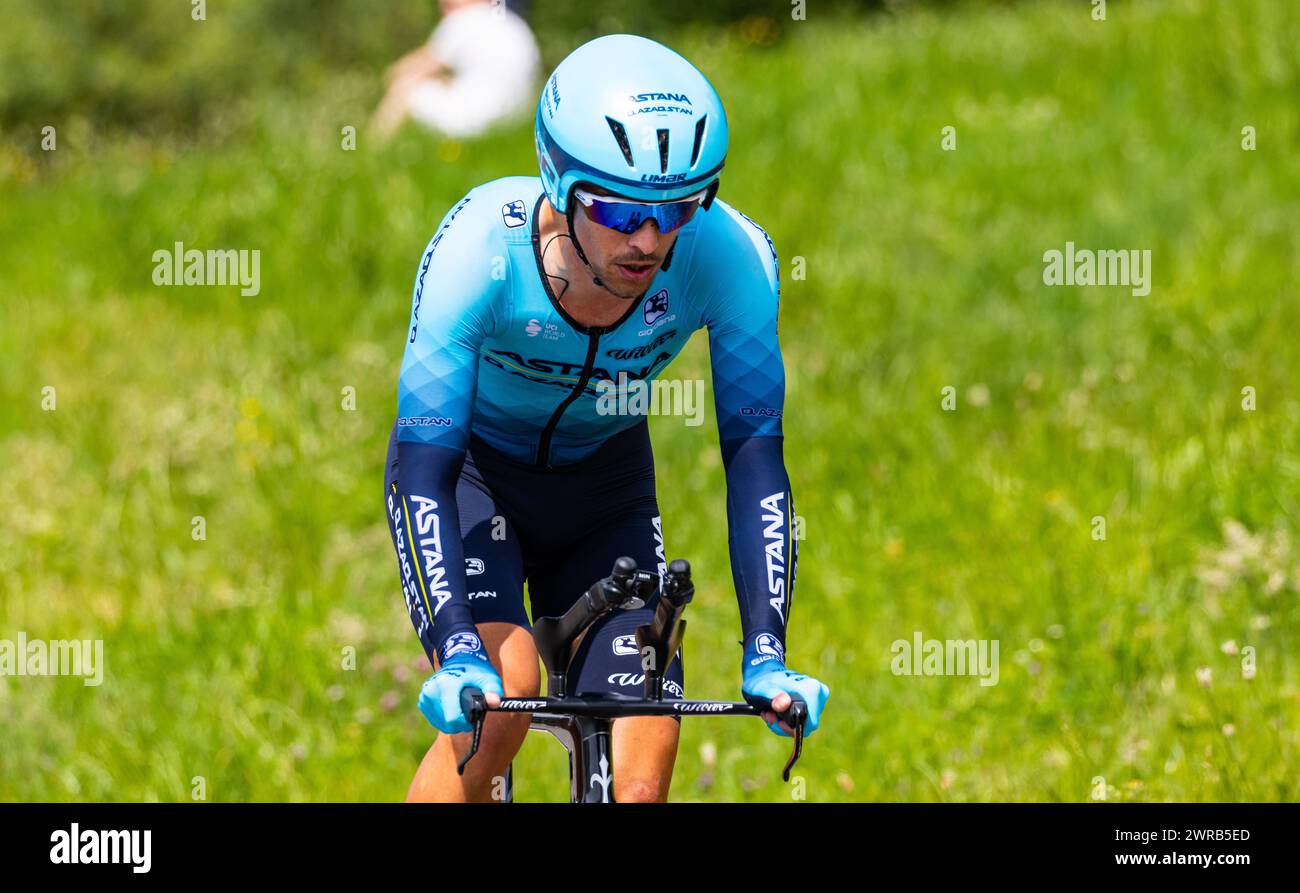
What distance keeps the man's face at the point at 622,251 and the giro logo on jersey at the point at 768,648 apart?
3.08 ft

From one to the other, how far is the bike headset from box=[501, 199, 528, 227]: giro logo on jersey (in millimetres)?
336

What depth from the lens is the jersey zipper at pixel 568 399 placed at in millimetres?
4301

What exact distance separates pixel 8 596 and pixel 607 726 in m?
6.03

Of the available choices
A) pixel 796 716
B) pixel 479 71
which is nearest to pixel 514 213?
pixel 796 716

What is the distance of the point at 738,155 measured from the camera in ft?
38.4

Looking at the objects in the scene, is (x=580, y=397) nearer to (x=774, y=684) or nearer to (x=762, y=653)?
(x=762, y=653)

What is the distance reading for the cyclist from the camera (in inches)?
146

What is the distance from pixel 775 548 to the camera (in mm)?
4078

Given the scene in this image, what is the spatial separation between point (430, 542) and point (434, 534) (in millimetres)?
23
